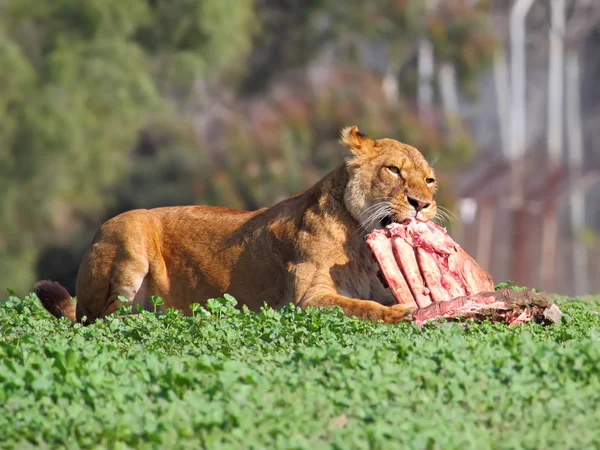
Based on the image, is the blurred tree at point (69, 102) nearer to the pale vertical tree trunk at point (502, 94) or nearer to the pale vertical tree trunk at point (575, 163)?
the pale vertical tree trunk at point (502, 94)

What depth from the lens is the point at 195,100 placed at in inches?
1057

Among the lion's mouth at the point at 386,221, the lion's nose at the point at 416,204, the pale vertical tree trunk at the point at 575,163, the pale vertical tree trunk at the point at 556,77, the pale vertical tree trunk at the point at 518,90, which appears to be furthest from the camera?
the pale vertical tree trunk at the point at 556,77

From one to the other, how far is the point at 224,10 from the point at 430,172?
1687 centimetres

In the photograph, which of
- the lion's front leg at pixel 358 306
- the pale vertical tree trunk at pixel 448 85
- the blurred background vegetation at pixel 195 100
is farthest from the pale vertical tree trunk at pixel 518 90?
the lion's front leg at pixel 358 306

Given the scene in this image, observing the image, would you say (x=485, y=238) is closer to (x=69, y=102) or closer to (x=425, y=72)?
(x=425, y=72)

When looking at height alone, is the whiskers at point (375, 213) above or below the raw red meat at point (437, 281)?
above

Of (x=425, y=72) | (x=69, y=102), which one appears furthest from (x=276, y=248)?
(x=425, y=72)

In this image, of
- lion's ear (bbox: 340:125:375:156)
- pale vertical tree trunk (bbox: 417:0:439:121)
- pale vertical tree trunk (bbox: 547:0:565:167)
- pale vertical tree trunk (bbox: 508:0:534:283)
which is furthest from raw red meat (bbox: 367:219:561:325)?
pale vertical tree trunk (bbox: 547:0:565:167)

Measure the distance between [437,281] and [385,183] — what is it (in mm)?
771

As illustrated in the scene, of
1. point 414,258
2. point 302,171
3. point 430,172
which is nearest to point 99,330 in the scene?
point 414,258

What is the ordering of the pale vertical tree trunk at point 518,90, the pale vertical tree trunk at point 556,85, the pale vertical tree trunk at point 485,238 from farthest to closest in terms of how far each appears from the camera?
the pale vertical tree trunk at point 556,85, the pale vertical tree trunk at point 518,90, the pale vertical tree trunk at point 485,238

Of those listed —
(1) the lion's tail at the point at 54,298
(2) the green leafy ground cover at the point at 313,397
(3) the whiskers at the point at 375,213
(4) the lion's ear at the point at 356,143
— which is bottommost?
(1) the lion's tail at the point at 54,298

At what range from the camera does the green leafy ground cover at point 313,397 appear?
4.10m

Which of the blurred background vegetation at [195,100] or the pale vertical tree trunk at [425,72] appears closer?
the blurred background vegetation at [195,100]
